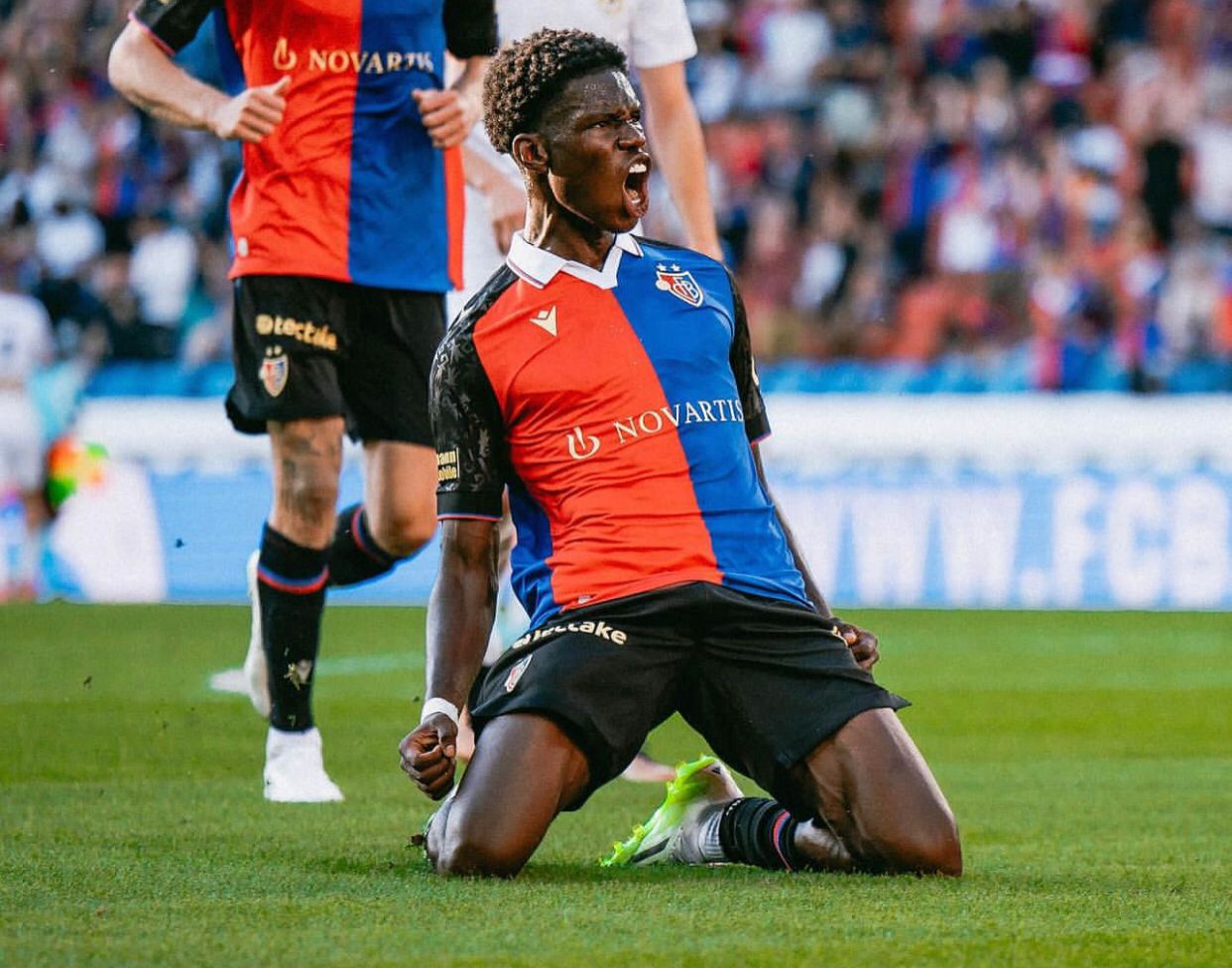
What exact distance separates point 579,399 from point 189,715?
333 centimetres

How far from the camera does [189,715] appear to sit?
23.8 feet

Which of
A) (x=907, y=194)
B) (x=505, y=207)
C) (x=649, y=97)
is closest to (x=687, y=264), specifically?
(x=505, y=207)

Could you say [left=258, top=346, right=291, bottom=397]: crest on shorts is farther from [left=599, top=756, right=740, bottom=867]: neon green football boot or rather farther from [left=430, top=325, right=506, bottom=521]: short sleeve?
[left=599, top=756, right=740, bottom=867]: neon green football boot

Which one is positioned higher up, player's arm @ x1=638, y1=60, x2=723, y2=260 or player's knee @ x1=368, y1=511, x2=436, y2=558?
player's arm @ x1=638, y1=60, x2=723, y2=260

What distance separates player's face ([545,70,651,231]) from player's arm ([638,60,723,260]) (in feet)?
6.56

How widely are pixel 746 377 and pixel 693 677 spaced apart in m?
0.67

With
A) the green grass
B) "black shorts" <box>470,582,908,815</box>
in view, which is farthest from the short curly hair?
the green grass

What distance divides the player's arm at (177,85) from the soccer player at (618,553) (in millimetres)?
1185

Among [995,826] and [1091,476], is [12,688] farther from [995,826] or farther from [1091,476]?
[1091,476]

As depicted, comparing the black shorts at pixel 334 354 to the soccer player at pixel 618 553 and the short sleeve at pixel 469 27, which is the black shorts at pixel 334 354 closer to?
the short sleeve at pixel 469 27

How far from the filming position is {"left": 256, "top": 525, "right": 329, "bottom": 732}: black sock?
548cm

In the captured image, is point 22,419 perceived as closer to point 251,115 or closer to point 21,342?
point 21,342

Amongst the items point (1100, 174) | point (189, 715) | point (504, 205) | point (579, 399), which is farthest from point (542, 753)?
point (1100, 174)

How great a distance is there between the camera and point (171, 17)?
5695mm
